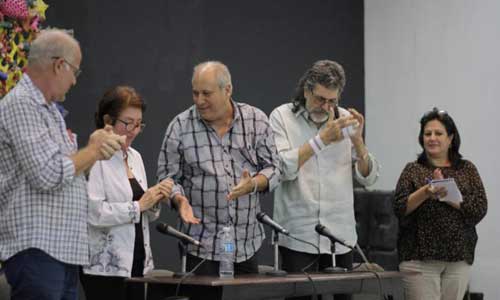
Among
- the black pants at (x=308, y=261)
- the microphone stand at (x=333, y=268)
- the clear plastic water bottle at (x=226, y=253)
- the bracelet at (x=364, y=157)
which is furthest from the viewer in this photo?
the bracelet at (x=364, y=157)

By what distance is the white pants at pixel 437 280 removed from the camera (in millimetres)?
4758

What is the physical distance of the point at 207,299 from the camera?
11.3ft

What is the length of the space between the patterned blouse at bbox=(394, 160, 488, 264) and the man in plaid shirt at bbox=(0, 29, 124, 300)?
7.65 ft

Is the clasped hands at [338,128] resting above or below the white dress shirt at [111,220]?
above

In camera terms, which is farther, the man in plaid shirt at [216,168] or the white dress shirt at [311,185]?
the white dress shirt at [311,185]

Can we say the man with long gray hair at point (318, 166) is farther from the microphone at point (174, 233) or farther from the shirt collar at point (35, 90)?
the shirt collar at point (35, 90)

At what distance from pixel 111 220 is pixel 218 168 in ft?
1.75

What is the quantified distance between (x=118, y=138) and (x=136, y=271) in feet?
3.40

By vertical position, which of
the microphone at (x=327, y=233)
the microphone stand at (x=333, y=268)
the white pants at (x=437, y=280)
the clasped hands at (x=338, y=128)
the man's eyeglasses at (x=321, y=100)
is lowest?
the white pants at (x=437, y=280)

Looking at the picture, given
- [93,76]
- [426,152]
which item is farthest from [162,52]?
[426,152]

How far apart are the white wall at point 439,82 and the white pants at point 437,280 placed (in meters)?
1.39

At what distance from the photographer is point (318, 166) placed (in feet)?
14.2

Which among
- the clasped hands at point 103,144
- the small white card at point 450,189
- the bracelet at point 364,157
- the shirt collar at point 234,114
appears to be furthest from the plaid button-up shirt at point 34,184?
the small white card at point 450,189

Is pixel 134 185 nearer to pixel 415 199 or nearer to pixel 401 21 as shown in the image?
pixel 415 199
